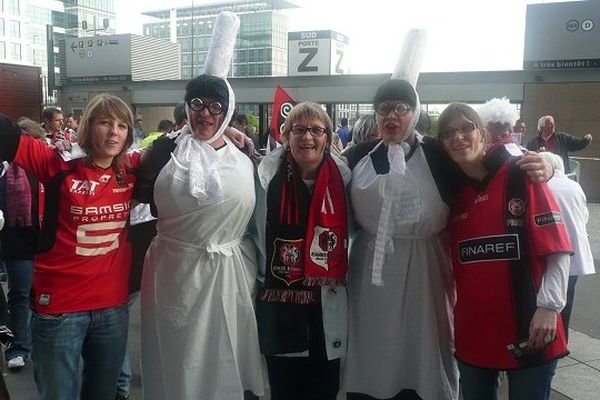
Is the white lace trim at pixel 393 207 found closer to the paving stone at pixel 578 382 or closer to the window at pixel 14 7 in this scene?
the paving stone at pixel 578 382

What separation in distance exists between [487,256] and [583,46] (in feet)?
47.4

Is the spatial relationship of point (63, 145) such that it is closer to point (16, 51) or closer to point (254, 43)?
point (254, 43)

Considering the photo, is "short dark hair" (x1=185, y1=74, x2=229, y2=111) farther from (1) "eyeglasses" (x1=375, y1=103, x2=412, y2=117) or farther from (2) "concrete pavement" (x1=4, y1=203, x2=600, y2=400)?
(2) "concrete pavement" (x1=4, y1=203, x2=600, y2=400)

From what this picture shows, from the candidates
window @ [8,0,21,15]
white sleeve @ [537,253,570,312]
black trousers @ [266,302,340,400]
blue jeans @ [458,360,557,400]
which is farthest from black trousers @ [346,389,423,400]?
window @ [8,0,21,15]

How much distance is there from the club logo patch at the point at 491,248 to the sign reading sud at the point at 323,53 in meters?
12.5

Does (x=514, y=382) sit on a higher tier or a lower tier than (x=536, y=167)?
lower

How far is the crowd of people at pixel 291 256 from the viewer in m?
2.35

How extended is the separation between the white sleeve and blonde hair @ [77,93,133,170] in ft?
6.08

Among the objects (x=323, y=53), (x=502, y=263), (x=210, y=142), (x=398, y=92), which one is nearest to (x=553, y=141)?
(x=323, y=53)

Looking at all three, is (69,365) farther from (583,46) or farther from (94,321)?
(583,46)

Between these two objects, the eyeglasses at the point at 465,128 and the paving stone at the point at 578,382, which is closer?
the eyeglasses at the point at 465,128

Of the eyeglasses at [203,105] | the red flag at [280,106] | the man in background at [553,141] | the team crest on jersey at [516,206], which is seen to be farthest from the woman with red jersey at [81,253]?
the man in background at [553,141]

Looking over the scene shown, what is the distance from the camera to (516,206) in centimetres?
229

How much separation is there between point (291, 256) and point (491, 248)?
92cm
